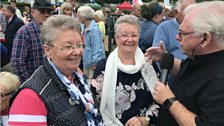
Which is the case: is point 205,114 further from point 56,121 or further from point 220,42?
point 56,121

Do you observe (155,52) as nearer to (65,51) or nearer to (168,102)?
(168,102)

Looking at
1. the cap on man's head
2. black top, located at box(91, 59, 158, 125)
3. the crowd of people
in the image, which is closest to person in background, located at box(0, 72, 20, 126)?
the crowd of people

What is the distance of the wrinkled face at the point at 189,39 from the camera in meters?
1.99

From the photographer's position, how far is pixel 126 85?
109 inches

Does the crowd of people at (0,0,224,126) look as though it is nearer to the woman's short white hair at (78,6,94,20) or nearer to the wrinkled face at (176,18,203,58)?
the wrinkled face at (176,18,203,58)

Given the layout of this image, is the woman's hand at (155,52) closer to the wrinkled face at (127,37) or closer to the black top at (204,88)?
the wrinkled face at (127,37)

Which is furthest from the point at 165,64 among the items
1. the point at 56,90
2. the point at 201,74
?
the point at 56,90

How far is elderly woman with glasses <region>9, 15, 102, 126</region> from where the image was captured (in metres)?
1.71

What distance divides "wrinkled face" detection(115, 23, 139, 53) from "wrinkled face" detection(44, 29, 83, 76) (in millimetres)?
871

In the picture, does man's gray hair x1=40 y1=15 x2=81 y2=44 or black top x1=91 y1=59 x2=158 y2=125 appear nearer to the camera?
man's gray hair x1=40 y1=15 x2=81 y2=44

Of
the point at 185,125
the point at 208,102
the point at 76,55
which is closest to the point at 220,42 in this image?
the point at 208,102

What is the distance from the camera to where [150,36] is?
507 centimetres

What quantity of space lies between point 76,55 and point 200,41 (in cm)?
78

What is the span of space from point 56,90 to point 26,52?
1727 mm
